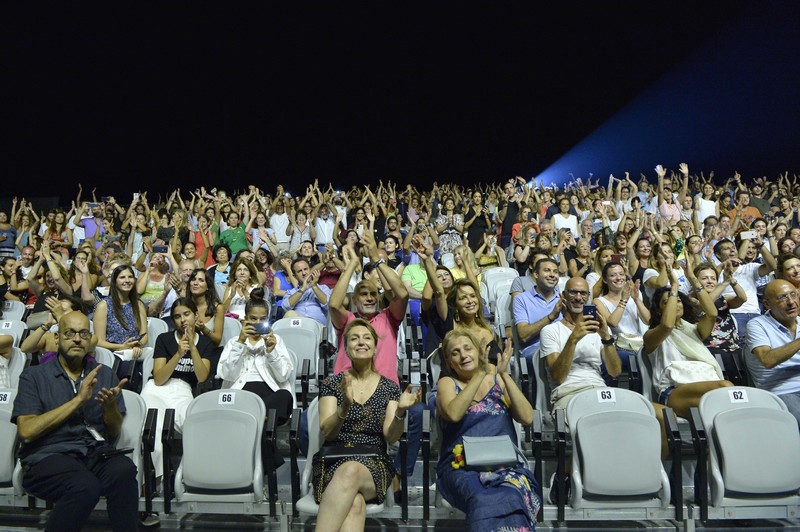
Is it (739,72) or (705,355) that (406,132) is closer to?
(739,72)

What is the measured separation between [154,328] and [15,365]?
37.4 inches

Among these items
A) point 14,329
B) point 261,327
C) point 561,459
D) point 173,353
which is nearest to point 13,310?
point 14,329

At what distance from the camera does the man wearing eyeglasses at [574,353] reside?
372 centimetres

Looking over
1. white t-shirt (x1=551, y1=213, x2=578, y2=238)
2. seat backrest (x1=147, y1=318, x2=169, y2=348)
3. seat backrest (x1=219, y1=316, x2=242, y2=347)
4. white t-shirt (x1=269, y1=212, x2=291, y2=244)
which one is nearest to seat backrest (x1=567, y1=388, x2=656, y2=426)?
seat backrest (x1=219, y1=316, x2=242, y2=347)

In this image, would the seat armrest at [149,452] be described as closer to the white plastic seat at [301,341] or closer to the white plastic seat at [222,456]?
the white plastic seat at [222,456]

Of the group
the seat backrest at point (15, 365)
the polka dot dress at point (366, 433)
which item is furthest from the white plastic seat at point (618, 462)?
the seat backrest at point (15, 365)

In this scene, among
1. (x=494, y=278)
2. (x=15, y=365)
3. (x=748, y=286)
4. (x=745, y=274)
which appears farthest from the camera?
(x=494, y=278)

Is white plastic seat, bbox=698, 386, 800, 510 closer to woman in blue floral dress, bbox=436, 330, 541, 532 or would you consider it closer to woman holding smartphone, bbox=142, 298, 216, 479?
woman in blue floral dress, bbox=436, 330, 541, 532

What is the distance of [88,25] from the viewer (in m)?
13.3

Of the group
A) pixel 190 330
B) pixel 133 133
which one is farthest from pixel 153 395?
pixel 133 133

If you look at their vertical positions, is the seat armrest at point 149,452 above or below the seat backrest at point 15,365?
below

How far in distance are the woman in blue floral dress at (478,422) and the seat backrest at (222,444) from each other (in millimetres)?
943

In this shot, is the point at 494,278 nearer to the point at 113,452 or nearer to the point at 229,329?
the point at 229,329

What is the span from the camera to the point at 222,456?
3260 mm
